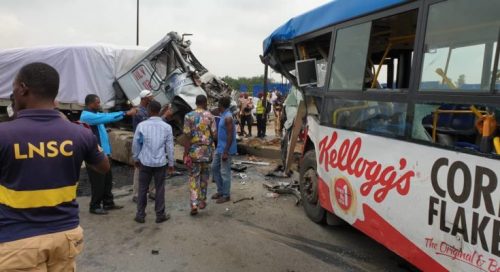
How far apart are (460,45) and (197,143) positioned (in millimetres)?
3640

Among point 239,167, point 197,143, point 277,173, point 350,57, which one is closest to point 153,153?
point 197,143

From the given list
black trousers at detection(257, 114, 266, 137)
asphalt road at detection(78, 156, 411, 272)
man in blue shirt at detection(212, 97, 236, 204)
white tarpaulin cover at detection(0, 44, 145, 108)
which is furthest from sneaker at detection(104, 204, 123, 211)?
black trousers at detection(257, 114, 266, 137)

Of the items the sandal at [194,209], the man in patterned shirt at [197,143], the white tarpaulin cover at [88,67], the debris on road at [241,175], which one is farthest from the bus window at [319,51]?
the white tarpaulin cover at [88,67]

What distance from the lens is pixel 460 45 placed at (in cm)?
303

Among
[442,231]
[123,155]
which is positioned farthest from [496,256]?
[123,155]

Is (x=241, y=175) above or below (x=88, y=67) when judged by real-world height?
below

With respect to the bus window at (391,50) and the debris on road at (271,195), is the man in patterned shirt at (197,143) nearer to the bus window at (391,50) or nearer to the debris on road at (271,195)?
the debris on road at (271,195)

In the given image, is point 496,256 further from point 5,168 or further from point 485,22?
point 5,168

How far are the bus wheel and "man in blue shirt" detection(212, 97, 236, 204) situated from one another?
1.24 m

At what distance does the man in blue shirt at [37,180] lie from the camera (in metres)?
2.07

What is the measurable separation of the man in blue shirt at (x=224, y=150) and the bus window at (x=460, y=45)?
3.48 metres

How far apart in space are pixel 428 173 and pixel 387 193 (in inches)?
21.0

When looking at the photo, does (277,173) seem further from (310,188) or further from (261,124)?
(261,124)

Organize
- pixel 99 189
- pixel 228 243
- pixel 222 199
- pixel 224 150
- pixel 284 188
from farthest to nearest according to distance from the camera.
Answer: pixel 284 188 → pixel 222 199 → pixel 224 150 → pixel 99 189 → pixel 228 243
